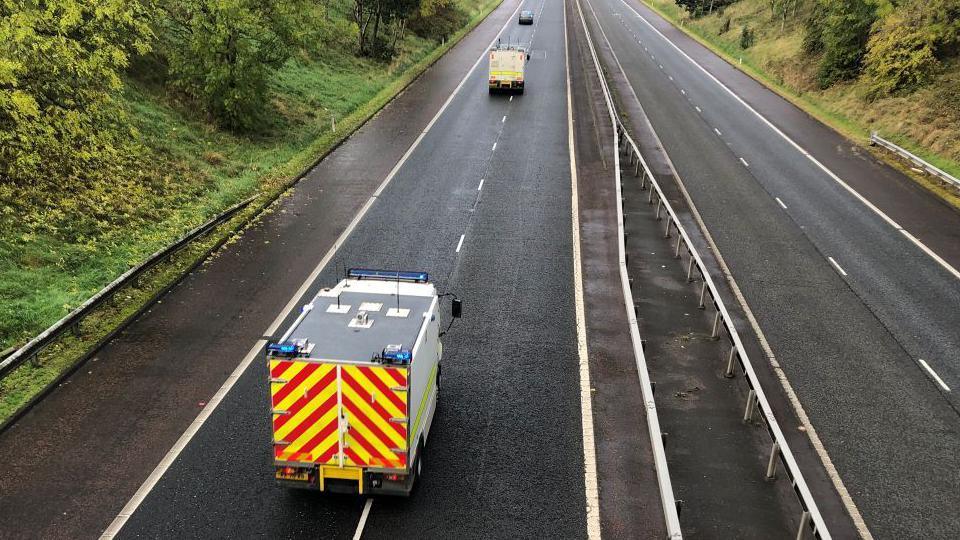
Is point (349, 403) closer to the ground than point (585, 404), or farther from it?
farther from it

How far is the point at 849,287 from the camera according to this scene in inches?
779

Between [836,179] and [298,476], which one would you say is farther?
[836,179]

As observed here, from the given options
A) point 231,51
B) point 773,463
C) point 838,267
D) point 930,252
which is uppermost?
point 231,51

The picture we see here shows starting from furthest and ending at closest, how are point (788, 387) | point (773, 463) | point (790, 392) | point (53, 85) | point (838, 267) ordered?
point (838, 267), point (53, 85), point (788, 387), point (790, 392), point (773, 463)

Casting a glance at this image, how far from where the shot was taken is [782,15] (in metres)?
65.2

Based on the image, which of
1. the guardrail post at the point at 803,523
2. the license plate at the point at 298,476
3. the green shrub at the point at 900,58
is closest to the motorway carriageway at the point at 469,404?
the license plate at the point at 298,476

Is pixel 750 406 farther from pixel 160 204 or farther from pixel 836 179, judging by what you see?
pixel 836 179

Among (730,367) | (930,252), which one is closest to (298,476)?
(730,367)

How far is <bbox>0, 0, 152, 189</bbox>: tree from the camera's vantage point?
17453mm

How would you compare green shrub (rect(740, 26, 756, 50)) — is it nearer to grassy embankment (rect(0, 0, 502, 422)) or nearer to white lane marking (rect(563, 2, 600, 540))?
grassy embankment (rect(0, 0, 502, 422))

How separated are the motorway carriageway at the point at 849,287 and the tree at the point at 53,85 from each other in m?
18.3

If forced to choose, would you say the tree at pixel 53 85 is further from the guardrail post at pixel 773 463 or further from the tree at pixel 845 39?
the tree at pixel 845 39

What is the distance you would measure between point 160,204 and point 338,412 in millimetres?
15607

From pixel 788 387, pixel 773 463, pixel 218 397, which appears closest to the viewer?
pixel 773 463
